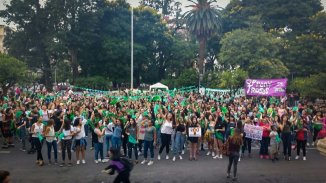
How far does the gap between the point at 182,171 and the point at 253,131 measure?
360cm

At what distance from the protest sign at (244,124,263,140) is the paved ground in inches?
34.8

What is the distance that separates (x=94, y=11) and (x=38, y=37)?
9.05m

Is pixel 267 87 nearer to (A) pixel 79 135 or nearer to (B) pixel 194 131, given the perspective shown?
(B) pixel 194 131

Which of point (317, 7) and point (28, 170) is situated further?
point (317, 7)

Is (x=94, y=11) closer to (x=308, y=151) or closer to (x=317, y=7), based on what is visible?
(x=317, y=7)

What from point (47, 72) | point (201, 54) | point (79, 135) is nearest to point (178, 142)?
point (79, 135)

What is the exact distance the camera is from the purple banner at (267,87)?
2261cm

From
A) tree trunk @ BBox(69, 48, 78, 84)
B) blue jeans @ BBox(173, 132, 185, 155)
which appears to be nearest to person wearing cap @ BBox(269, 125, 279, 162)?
blue jeans @ BBox(173, 132, 185, 155)

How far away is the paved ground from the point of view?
401 inches

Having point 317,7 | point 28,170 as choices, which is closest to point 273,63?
point 317,7

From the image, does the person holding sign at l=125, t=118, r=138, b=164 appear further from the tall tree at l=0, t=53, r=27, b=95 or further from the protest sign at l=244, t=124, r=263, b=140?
the tall tree at l=0, t=53, r=27, b=95

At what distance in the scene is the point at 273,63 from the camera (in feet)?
119

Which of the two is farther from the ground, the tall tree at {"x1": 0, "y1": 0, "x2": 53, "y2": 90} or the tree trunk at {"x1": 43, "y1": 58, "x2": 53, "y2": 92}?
the tall tree at {"x1": 0, "y1": 0, "x2": 53, "y2": 90}

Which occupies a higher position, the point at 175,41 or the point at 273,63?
the point at 175,41
